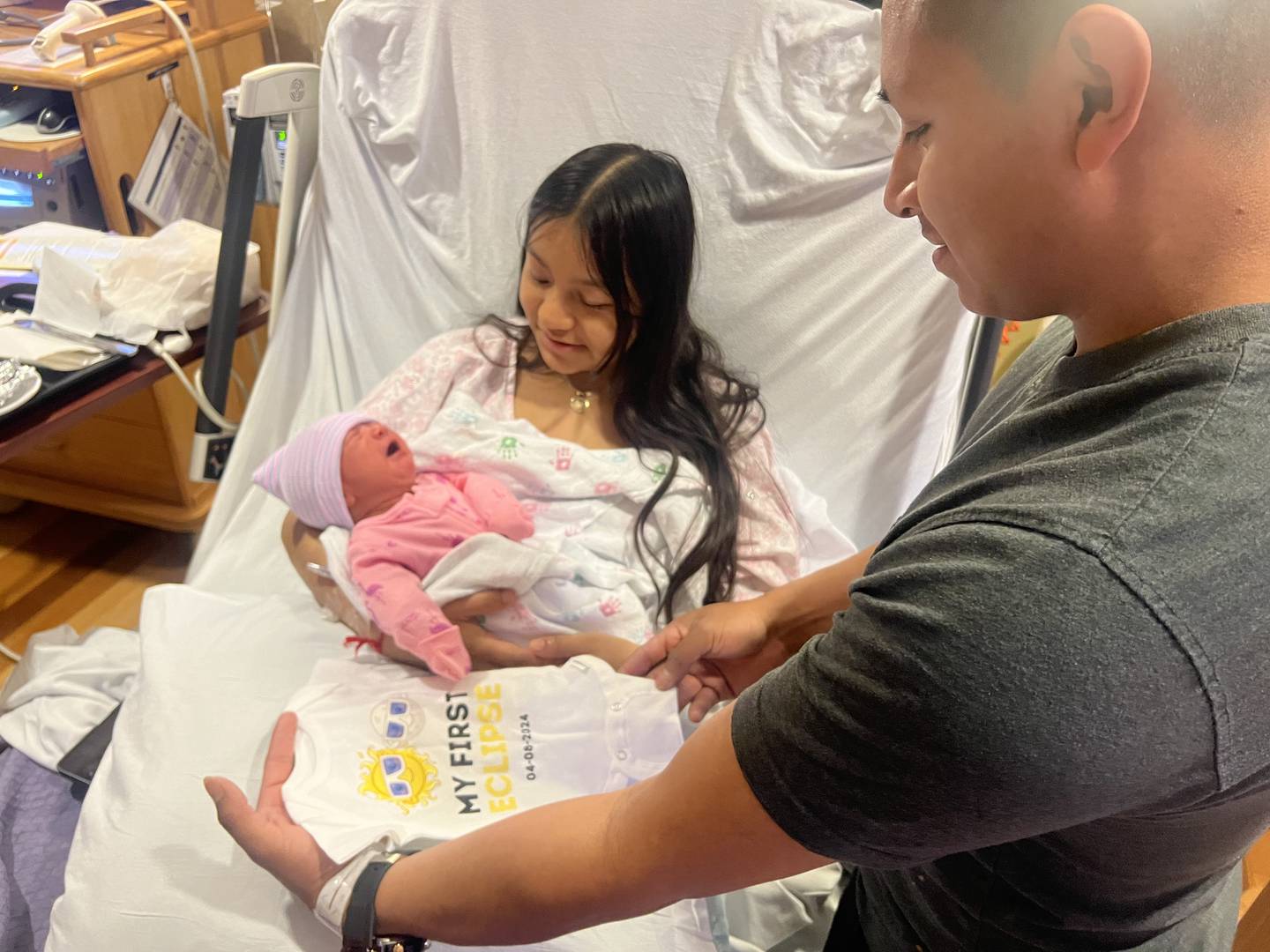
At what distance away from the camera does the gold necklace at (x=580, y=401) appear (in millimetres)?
1493

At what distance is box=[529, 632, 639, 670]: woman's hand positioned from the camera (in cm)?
122

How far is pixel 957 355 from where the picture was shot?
151cm

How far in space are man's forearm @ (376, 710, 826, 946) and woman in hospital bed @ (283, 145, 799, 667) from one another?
50 cm

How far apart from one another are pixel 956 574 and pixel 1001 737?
7cm

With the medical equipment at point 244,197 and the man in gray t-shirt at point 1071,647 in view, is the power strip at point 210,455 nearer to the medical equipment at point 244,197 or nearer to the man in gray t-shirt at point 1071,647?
the medical equipment at point 244,197

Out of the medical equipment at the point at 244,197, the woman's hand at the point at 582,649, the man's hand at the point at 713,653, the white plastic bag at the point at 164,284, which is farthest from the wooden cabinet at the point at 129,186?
the man's hand at the point at 713,653

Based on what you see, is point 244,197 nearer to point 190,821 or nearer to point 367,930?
point 190,821

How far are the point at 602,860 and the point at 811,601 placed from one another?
48cm

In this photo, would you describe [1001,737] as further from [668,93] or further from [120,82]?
[120,82]

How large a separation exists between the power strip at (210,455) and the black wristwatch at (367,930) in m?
0.91

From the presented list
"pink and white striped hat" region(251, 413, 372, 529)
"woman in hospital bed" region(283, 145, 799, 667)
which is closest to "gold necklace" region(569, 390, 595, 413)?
"woman in hospital bed" region(283, 145, 799, 667)

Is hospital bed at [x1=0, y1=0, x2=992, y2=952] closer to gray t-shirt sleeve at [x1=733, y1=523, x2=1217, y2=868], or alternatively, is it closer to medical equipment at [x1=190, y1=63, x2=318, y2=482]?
medical equipment at [x1=190, y1=63, x2=318, y2=482]

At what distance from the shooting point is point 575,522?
139 cm

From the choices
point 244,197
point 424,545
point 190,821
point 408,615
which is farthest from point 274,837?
point 244,197
